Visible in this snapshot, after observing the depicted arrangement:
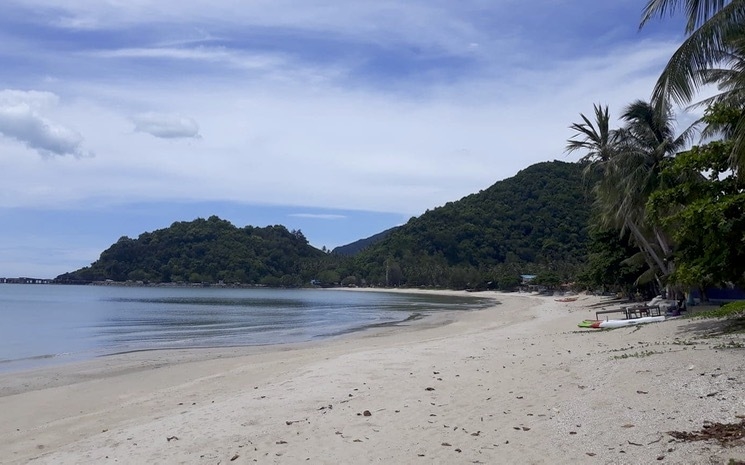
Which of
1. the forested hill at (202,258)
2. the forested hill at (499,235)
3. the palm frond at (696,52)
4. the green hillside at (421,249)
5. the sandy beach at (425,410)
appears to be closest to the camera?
the sandy beach at (425,410)

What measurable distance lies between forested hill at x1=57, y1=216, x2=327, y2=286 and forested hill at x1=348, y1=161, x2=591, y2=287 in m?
27.5

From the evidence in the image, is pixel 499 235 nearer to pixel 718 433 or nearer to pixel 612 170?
pixel 612 170

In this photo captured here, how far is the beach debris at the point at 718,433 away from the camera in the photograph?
5.19 meters

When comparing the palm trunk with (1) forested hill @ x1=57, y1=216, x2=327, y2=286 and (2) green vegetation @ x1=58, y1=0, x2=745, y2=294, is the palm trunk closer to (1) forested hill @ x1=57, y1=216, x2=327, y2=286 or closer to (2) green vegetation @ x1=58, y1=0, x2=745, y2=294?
(2) green vegetation @ x1=58, y1=0, x2=745, y2=294

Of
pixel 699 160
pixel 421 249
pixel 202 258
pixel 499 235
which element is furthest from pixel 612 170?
pixel 202 258

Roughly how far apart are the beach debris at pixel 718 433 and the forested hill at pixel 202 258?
143414 mm

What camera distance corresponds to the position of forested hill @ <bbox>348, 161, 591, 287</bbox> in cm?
10219

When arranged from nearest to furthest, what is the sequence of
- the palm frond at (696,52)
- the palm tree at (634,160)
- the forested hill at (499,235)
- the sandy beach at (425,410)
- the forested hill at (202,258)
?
the sandy beach at (425,410) → the palm frond at (696,52) → the palm tree at (634,160) → the forested hill at (499,235) → the forested hill at (202,258)

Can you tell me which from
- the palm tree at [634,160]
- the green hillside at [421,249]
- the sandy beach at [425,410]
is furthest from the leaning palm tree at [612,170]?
the green hillside at [421,249]

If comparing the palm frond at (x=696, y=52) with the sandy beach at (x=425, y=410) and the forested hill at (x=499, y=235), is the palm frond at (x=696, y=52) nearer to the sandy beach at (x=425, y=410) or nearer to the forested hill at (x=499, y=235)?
the sandy beach at (x=425, y=410)

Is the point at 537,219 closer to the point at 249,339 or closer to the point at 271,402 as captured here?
the point at 249,339

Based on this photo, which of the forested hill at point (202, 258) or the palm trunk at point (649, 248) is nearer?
the palm trunk at point (649, 248)

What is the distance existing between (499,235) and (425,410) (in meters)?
113

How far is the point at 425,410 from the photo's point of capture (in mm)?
8039
